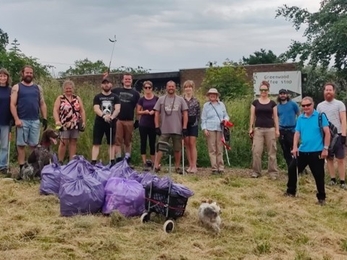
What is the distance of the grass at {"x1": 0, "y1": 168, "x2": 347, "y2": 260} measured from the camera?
5.14 metres

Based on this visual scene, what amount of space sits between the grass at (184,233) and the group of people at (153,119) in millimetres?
1244

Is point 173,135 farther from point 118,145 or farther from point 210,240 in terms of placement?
point 210,240

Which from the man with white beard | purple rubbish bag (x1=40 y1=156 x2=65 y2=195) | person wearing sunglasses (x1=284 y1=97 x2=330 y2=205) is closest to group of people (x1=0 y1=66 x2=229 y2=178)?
purple rubbish bag (x1=40 y1=156 x2=65 y2=195)

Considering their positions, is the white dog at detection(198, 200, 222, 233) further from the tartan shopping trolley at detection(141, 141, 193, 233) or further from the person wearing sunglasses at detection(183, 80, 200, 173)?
the person wearing sunglasses at detection(183, 80, 200, 173)

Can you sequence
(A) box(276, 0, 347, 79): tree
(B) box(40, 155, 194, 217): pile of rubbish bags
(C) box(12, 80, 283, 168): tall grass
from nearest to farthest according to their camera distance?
1. (B) box(40, 155, 194, 217): pile of rubbish bags
2. (C) box(12, 80, 283, 168): tall grass
3. (A) box(276, 0, 347, 79): tree

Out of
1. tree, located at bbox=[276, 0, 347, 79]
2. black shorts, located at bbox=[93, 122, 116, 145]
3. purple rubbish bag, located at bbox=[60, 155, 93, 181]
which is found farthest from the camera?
tree, located at bbox=[276, 0, 347, 79]

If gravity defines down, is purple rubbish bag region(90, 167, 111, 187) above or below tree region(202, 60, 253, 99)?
below

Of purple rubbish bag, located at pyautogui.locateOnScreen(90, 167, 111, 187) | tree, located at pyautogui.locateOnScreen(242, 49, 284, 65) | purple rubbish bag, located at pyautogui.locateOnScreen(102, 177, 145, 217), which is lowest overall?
purple rubbish bag, located at pyautogui.locateOnScreen(102, 177, 145, 217)

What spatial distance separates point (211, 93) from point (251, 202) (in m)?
2.89

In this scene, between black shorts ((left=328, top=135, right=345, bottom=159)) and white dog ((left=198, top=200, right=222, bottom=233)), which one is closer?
white dog ((left=198, top=200, right=222, bottom=233))

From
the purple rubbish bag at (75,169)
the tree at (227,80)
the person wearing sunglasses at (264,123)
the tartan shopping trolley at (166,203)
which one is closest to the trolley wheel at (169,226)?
the tartan shopping trolley at (166,203)

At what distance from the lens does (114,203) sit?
6.36m

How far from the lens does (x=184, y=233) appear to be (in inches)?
229

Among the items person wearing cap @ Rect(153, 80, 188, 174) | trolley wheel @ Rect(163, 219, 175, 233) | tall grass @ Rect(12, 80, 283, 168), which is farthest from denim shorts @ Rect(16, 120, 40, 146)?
trolley wheel @ Rect(163, 219, 175, 233)
